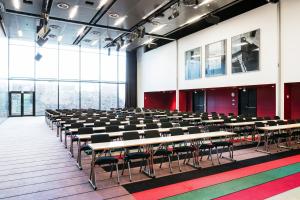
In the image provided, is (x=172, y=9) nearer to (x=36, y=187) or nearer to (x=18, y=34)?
(x=36, y=187)

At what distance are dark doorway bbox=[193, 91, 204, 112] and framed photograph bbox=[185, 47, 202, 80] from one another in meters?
1.94

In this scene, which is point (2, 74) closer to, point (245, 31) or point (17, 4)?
point (17, 4)

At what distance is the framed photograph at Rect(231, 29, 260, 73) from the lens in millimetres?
10688

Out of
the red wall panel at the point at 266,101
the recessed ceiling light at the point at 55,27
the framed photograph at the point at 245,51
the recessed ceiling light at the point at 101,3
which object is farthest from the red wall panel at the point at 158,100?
the recessed ceiling light at the point at 101,3

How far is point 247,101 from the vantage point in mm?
13219

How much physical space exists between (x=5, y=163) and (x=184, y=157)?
4536 mm

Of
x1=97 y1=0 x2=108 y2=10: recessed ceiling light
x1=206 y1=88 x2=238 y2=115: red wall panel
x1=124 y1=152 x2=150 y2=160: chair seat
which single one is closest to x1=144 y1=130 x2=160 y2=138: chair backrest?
x1=124 y1=152 x2=150 y2=160: chair seat

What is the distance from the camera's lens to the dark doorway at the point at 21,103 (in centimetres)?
1833

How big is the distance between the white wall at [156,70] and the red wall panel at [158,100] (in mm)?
525

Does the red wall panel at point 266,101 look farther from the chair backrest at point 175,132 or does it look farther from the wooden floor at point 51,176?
the chair backrest at point 175,132

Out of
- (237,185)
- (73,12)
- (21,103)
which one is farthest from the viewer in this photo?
(21,103)

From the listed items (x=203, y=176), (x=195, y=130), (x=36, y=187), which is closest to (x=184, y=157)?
(x=195, y=130)

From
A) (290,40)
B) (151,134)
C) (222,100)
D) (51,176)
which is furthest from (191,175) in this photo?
(222,100)

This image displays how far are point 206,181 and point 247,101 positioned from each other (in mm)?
9907
